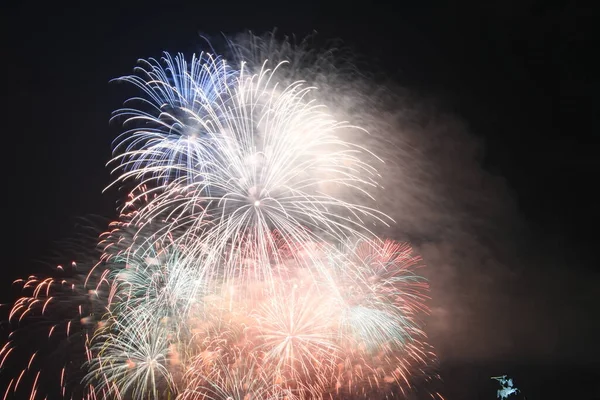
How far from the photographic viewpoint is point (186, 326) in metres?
13.6

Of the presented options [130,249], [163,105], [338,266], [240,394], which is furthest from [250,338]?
[163,105]

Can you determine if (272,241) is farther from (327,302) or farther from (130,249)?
(130,249)

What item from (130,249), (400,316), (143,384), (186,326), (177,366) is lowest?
(143,384)

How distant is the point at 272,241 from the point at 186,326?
441cm

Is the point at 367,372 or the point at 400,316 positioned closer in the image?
the point at 400,316

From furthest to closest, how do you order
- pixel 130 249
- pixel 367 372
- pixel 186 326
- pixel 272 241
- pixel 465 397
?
pixel 465 397, pixel 367 372, pixel 186 326, pixel 130 249, pixel 272 241

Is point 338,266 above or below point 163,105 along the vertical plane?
below

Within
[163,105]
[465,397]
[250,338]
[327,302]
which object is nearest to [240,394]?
[250,338]

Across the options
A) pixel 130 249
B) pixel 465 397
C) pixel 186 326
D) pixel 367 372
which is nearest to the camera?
pixel 130 249

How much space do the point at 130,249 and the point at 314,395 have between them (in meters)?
7.19

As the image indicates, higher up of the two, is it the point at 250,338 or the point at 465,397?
the point at 465,397

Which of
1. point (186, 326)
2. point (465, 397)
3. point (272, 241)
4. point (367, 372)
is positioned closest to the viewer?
point (272, 241)

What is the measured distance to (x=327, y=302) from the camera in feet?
44.0

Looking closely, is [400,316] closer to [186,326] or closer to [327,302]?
[327,302]
